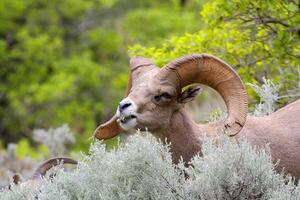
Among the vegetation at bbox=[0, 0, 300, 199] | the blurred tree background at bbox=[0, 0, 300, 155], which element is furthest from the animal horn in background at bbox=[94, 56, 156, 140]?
the blurred tree background at bbox=[0, 0, 300, 155]

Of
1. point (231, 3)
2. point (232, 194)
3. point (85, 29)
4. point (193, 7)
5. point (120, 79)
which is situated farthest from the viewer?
point (193, 7)

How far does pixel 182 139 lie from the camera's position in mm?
9531

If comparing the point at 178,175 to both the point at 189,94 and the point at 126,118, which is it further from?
→ the point at 189,94

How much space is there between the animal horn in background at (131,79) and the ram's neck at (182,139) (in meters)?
0.65

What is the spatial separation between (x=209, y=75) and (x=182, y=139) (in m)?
0.69

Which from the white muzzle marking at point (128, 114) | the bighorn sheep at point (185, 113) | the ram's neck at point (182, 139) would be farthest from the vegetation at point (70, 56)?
the white muzzle marking at point (128, 114)

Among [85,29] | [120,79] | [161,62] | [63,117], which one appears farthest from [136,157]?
[85,29]

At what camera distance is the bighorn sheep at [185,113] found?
30.6 ft

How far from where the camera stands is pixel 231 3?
12828 millimetres

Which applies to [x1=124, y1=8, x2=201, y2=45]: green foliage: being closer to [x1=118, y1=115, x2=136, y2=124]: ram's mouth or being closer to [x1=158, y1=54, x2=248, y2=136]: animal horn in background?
[x1=158, y1=54, x2=248, y2=136]: animal horn in background

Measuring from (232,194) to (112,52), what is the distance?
3318 centimetres

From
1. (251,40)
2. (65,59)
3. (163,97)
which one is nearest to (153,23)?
(65,59)

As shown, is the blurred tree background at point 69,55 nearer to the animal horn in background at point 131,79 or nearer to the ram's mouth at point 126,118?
the animal horn in background at point 131,79

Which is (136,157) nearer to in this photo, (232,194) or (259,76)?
(232,194)
